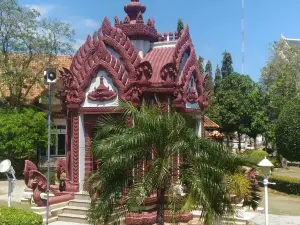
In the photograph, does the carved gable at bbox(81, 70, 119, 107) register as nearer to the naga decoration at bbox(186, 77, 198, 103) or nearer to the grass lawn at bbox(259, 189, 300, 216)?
the naga decoration at bbox(186, 77, 198, 103)

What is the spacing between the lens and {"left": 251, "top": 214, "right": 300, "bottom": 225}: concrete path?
539 inches

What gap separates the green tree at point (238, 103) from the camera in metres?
37.9

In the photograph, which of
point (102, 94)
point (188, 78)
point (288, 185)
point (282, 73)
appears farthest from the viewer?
point (282, 73)

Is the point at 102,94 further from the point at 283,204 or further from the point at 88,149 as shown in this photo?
the point at 283,204

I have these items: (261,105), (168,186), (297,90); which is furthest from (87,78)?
(261,105)

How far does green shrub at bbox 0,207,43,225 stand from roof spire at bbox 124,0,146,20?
799 centimetres

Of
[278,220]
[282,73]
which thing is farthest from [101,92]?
[282,73]

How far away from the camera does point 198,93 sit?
15484mm

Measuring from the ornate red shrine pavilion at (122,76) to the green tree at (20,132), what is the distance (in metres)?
9.82

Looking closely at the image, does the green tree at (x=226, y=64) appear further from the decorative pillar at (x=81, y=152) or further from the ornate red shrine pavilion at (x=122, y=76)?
the decorative pillar at (x=81, y=152)

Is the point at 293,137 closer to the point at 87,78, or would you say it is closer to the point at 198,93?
the point at 198,93

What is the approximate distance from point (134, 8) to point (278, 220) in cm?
918

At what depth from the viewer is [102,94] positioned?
1377 cm

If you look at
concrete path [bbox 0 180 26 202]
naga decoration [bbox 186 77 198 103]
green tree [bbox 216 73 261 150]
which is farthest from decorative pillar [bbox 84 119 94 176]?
green tree [bbox 216 73 261 150]
